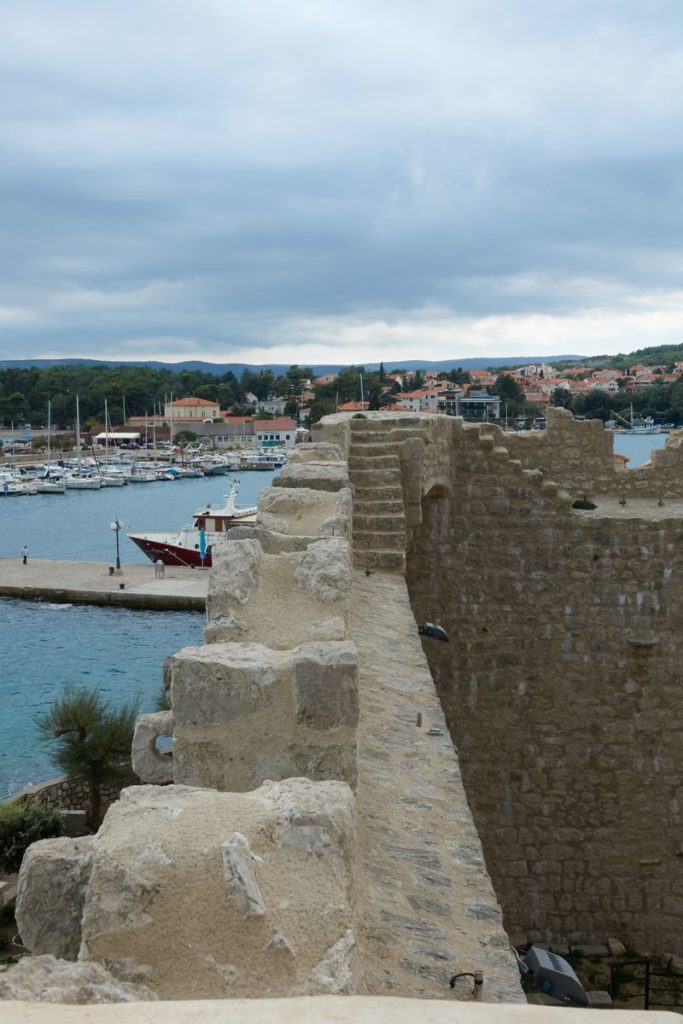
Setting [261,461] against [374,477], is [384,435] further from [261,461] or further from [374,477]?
[261,461]

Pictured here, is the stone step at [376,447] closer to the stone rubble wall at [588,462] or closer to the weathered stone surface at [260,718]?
the stone rubble wall at [588,462]

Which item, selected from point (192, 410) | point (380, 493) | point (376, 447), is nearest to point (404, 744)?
point (380, 493)

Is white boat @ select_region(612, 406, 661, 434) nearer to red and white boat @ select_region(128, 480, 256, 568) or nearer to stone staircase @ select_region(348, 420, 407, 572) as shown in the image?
red and white boat @ select_region(128, 480, 256, 568)

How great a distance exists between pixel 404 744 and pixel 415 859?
3.20ft

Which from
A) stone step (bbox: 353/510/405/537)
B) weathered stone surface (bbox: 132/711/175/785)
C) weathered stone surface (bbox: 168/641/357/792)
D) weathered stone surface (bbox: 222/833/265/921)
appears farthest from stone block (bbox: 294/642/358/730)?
stone step (bbox: 353/510/405/537)

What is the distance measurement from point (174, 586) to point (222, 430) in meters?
82.4

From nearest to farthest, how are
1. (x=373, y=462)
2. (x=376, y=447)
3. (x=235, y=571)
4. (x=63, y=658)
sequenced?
(x=235, y=571)
(x=373, y=462)
(x=376, y=447)
(x=63, y=658)

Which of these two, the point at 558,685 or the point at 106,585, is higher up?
the point at 558,685

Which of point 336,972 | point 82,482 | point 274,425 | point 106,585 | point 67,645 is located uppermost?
point 336,972

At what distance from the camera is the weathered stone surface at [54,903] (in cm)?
232

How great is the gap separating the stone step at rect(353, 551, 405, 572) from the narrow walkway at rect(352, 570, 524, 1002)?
2064mm

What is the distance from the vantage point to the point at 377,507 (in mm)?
7637

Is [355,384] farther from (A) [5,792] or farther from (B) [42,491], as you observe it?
(A) [5,792]

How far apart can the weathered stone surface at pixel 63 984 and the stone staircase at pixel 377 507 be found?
210 inches
